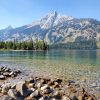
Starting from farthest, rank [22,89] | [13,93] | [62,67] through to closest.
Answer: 1. [62,67]
2. [22,89]
3. [13,93]

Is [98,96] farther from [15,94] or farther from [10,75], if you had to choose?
[10,75]

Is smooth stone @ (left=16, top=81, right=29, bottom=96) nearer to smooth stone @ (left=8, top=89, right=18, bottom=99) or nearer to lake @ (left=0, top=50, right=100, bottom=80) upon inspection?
smooth stone @ (left=8, top=89, right=18, bottom=99)

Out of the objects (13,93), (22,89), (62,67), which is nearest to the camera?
(13,93)

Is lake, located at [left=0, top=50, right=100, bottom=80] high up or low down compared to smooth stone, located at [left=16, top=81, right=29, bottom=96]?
down

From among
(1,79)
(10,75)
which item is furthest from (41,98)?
(10,75)

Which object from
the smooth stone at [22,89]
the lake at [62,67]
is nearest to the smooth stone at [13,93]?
the smooth stone at [22,89]

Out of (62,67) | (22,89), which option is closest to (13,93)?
(22,89)

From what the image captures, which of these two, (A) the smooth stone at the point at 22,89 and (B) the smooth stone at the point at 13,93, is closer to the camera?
(B) the smooth stone at the point at 13,93

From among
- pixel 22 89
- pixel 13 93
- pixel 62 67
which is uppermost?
pixel 22 89

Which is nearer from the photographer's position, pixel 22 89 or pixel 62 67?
pixel 22 89

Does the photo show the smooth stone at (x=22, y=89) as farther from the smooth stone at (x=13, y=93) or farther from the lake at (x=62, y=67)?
the lake at (x=62, y=67)

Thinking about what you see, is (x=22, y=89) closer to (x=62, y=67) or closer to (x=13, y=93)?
(x=13, y=93)

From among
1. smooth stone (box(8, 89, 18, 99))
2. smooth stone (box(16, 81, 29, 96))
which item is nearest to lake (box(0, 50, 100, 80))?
smooth stone (box(16, 81, 29, 96))

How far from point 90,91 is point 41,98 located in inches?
355
